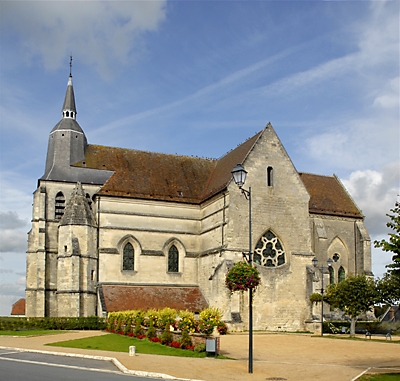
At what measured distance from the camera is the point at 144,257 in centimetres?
3656

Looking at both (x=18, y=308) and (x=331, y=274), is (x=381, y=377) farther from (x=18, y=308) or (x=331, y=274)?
(x=18, y=308)

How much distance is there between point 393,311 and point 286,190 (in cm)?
2475

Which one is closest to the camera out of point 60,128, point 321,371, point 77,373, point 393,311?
point 77,373

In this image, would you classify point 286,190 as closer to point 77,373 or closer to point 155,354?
point 155,354

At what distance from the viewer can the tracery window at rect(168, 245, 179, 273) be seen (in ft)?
123

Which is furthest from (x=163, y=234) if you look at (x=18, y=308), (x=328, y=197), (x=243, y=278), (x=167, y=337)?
(x=18, y=308)

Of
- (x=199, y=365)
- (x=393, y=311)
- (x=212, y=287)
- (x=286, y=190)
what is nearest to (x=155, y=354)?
(x=199, y=365)

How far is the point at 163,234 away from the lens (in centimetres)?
3762

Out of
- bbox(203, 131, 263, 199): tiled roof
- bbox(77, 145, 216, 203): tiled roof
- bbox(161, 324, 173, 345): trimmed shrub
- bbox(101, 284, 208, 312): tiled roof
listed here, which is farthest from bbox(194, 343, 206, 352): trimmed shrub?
bbox(77, 145, 216, 203): tiled roof

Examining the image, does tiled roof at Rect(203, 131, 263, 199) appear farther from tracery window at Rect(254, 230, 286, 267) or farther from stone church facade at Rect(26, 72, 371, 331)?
tracery window at Rect(254, 230, 286, 267)

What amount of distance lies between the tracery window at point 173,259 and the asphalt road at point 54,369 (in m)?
18.1

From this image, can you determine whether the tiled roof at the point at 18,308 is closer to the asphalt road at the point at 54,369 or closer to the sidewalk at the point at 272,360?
the sidewalk at the point at 272,360

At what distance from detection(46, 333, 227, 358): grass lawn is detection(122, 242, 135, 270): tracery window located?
11.2 meters

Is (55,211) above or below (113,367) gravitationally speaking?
Answer: above
